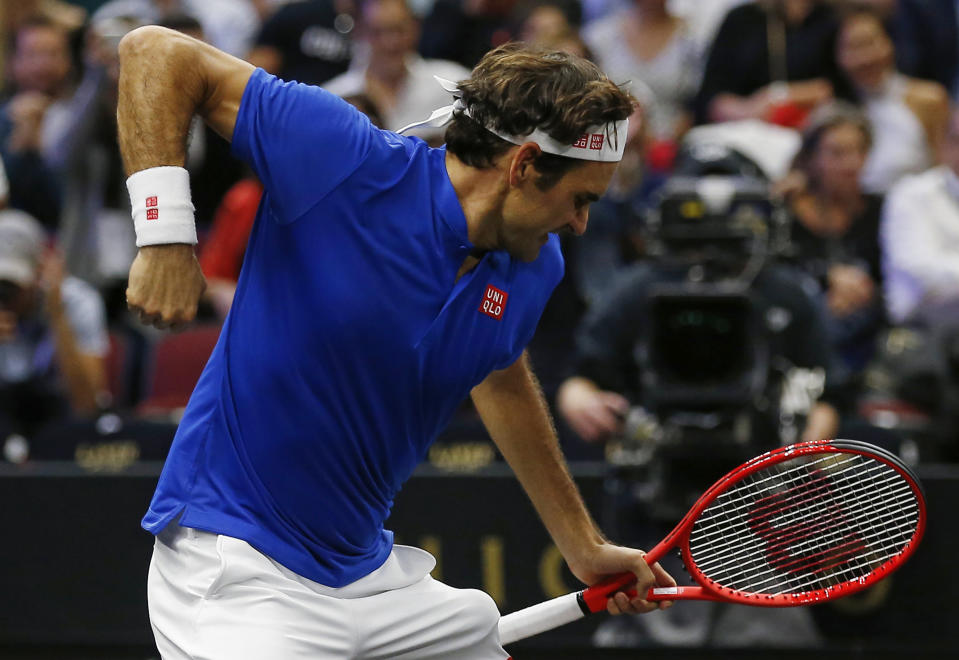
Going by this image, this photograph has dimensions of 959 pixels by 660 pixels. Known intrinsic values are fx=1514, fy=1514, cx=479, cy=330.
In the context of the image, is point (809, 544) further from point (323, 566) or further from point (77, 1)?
point (77, 1)

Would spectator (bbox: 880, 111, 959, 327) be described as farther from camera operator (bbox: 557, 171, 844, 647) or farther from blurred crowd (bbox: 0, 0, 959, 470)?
camera operator (bbox: 557, 171, 844, 647)

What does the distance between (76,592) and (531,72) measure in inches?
132

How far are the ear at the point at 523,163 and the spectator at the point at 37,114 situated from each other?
475 cm

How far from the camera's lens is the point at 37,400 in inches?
237

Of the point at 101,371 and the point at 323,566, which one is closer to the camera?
the point at 323,566

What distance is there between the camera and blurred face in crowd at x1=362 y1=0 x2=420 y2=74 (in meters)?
6.79

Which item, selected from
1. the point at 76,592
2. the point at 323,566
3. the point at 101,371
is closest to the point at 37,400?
the point at 101,371

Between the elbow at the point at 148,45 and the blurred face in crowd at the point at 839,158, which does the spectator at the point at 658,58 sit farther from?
the elbow at the point at 148,45

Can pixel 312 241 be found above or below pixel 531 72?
below

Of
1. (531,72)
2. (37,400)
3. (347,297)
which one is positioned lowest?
(37,400)

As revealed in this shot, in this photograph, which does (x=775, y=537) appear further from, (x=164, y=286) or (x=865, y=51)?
(x=865, y=51)

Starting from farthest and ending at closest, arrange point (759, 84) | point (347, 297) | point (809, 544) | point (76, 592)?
point (759, 84) → point (76, 592) → point (809, 544) → point (347, 297)

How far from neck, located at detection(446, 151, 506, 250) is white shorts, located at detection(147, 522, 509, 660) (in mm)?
671

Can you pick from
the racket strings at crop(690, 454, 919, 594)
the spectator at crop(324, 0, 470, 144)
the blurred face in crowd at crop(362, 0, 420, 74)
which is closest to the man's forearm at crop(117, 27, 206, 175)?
the racket strings at crop(690, 454, 919, 594)
